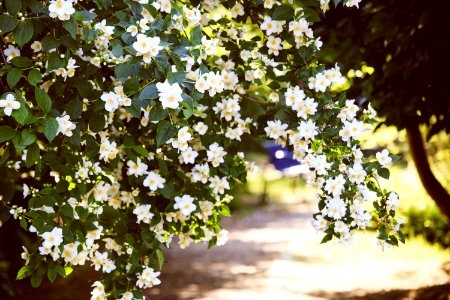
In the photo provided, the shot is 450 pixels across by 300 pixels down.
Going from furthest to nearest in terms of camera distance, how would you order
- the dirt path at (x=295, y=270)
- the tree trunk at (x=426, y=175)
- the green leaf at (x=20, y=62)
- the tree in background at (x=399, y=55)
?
the dirt path at (x=295, y=270) < the tree trunk at (x=426, y=175) < the tree in background at (x=399, y=55) < the green leaf at (x=20, y=62)

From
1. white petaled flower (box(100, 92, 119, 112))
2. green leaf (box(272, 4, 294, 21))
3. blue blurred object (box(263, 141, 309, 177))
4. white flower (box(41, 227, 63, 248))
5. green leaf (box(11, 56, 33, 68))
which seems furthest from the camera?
blue blurred object (box(263, 141, 309, 177))

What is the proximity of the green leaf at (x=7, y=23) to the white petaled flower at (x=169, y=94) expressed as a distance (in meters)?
0.53

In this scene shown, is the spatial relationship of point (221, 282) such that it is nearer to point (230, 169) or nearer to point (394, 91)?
point (394, 91)

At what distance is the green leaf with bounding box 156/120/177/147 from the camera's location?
2012mm

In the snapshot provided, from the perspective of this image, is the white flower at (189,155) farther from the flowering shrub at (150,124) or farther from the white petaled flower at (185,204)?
the white petaled flower at (185,204)

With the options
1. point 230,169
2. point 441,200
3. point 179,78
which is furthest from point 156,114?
point 441,200

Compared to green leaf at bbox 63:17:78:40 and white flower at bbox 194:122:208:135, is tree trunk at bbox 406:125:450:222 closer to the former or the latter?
white flower at bbox 194:122:208:135

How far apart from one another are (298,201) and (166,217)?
33.1ft

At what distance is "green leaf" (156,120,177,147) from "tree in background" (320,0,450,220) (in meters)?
2.07

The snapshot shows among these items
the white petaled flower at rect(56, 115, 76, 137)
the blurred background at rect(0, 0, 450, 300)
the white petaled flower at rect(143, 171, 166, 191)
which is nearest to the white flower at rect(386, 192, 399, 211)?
the blurred background at rect(0, 0, 450, 300)

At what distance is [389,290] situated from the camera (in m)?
5.81

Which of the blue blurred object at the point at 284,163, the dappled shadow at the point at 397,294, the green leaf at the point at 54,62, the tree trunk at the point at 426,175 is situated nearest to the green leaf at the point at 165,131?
the green leaf at the point at 54,62

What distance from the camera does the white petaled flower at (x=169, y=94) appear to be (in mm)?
1917

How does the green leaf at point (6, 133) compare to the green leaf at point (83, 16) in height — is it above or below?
below
